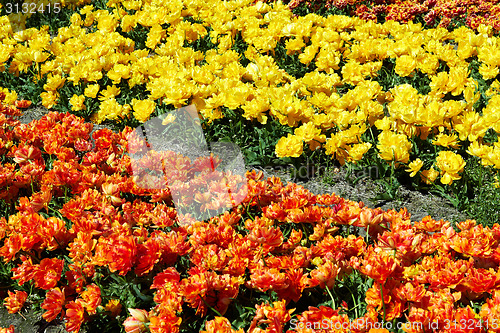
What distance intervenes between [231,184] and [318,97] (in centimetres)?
128

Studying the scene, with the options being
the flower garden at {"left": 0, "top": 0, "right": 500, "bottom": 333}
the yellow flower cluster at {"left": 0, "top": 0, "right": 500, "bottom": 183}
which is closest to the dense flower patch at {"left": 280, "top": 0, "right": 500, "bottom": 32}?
the flower garden at {"left": 0, "top": 0, "right": 500, "bottom": 333}

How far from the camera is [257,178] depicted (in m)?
2.55

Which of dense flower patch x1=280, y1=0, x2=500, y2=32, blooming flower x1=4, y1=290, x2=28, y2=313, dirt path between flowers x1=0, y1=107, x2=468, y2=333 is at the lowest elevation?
dirt path between flowers x1=0, y1=107, x2=468, y2=333

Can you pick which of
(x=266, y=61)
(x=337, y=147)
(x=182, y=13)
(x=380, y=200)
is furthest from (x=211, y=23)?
(x=380, y=200)

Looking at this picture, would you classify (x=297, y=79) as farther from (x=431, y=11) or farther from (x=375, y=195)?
(x=431, y=11)

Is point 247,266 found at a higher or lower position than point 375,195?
higher

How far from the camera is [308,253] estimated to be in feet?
6.73

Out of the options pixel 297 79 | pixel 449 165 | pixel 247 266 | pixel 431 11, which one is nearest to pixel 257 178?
pixel 247 266

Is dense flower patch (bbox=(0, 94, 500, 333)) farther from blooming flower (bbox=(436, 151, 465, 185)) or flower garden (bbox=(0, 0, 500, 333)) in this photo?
blooming flower (bbox=(436, 151, 465, 185))

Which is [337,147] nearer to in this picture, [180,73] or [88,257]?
[180,73]

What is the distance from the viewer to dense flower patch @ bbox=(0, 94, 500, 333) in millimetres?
1729

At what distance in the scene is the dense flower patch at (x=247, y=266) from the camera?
5.67ft

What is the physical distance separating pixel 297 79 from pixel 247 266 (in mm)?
2533

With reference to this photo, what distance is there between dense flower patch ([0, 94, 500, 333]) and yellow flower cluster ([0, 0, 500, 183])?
91 centimetres
